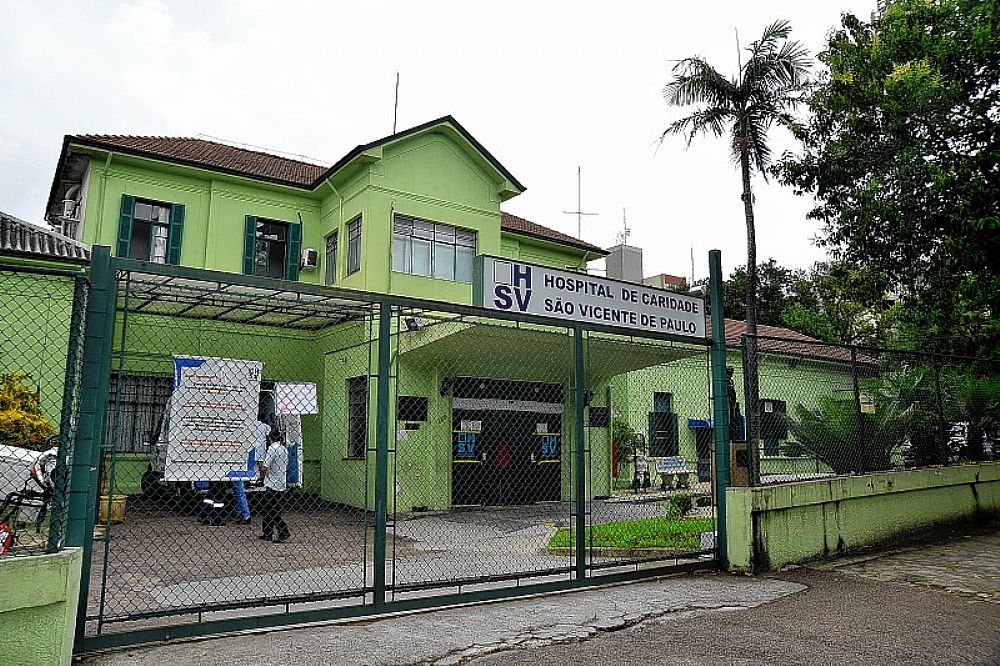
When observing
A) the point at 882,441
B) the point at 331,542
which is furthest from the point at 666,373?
the point at 331,542

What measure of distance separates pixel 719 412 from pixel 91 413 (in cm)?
614

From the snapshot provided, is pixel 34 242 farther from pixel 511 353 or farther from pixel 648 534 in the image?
pixel 648 534

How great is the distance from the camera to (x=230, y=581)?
311 inches

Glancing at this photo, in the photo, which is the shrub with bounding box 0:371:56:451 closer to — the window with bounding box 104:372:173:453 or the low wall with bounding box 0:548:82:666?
the window with bounding box 104:372:173:453

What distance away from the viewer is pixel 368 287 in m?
16.2

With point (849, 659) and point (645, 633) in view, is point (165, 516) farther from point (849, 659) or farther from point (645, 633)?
point (849, 659)

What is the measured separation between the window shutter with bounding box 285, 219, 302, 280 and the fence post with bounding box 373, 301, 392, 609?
42.5ft

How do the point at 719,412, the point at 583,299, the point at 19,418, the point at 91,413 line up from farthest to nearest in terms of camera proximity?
the point at 19,418
the point at 719,412
the point at 583,299
the point at 91,413

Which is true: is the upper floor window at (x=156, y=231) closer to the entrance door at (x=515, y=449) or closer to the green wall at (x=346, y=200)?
the green wall at (x=346, y=200)

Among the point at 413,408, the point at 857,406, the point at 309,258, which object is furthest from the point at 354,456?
the point at 857,406

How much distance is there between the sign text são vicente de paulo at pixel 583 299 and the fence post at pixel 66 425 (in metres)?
3.30

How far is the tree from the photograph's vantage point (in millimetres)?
13266

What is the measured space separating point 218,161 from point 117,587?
13.2 metres

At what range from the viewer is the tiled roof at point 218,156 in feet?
55.6
